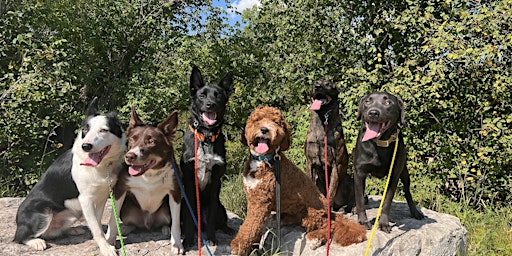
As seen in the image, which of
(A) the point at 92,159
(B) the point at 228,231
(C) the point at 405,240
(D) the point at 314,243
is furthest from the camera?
(B) the point at 228,231

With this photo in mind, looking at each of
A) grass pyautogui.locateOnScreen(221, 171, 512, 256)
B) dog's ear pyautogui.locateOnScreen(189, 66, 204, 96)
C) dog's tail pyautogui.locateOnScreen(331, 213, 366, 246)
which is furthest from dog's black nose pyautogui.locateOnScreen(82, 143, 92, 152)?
grass pyautogui.locateOnScreen(221, 171, 512, 256)

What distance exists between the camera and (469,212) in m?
5.96

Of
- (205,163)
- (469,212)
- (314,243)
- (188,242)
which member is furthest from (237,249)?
(469,212)

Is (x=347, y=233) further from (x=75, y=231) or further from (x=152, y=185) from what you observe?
(x=75, y=231)

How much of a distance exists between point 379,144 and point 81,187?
2.63 meters

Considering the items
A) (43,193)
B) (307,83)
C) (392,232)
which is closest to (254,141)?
(392,232)

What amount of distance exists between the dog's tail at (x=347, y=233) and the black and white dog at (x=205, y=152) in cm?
112

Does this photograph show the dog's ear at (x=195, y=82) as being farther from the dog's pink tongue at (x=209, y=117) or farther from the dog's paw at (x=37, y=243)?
the dog's paw at (x=37, y=243)

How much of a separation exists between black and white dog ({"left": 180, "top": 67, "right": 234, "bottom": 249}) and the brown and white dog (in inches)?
6.2

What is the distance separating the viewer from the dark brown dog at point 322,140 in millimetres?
4102

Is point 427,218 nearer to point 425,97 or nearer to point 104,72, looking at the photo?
point 425,97

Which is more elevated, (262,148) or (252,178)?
(262,148)

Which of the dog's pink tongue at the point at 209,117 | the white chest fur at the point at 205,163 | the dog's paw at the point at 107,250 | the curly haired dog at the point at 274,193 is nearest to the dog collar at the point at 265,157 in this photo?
the curly haired dog at the point at 274,193

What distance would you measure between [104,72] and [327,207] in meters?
6.19
